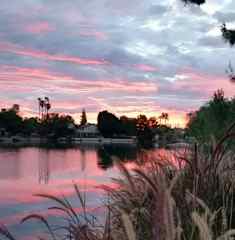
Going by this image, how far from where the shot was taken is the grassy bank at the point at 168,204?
125 inches

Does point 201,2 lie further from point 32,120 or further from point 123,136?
point 32,120

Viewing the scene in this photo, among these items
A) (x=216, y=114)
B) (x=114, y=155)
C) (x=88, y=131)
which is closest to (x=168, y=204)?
(x=114, y=155)

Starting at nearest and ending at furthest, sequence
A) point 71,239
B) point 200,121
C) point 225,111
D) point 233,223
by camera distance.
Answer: point 71,239 → point 233,223 → point 225,111 → point 200,121

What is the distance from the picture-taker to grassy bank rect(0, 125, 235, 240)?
3.17 metres

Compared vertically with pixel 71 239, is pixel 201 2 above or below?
above

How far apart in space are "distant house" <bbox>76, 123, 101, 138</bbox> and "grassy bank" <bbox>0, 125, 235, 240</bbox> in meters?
157

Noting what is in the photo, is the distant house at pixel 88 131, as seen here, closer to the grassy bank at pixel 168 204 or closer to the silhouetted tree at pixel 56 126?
the silhouetted tree at pixel 56 126

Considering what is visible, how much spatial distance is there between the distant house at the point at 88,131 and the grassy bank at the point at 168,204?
157 m

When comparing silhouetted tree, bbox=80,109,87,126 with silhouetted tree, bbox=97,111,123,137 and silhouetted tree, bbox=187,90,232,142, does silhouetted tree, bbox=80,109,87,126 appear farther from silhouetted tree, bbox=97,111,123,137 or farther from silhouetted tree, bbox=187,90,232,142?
silhouetted tree, bbox=187,90,232,142

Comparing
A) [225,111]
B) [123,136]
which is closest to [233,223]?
[225,111]

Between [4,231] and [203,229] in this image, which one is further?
[4,231]

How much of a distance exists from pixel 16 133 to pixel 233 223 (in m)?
165

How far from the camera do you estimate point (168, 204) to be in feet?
9.05

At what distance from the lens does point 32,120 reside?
6762 inches
